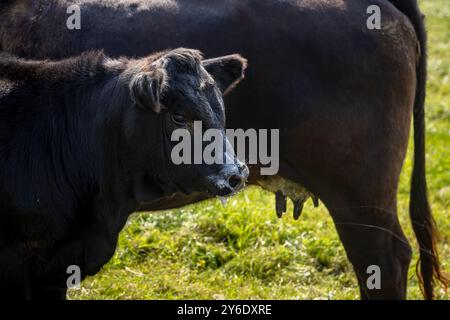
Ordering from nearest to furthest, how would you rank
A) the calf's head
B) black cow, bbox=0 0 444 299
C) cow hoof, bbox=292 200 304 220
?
the calf's head < black cow, bbox=0 0 444 299 < cow hoof, bbox=292 200 304 220

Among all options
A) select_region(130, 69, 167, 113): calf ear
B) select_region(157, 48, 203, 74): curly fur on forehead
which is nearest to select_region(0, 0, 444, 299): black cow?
select_region(157, 48, 203, 74): curly fur on forehead

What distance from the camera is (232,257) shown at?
24.2ft

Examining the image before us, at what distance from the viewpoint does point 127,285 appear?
22.3 feet

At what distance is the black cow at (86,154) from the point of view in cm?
475

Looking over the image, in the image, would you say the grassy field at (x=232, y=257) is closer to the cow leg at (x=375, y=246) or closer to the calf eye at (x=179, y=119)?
the cow leg at (x=375, y=246)

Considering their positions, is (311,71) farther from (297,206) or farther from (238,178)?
(238,178)

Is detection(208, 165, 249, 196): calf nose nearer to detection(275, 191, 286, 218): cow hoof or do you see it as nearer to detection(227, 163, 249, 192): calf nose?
detection(227, 163, 249, 192): calf nose

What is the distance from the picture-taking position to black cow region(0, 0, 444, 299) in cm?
561

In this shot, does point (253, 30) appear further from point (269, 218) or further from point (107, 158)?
point (269, 218)

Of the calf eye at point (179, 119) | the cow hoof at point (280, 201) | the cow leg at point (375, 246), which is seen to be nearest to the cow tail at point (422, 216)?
the cow leg at point (375, 246)

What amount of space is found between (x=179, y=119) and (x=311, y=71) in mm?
1370

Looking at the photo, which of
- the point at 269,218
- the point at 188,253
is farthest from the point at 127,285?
the point at 269,218

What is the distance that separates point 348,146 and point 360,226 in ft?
1.83

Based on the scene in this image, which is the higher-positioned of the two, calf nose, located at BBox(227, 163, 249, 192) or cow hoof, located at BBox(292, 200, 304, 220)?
cow hoof, located at BBox(292, 200, 304, 220)
